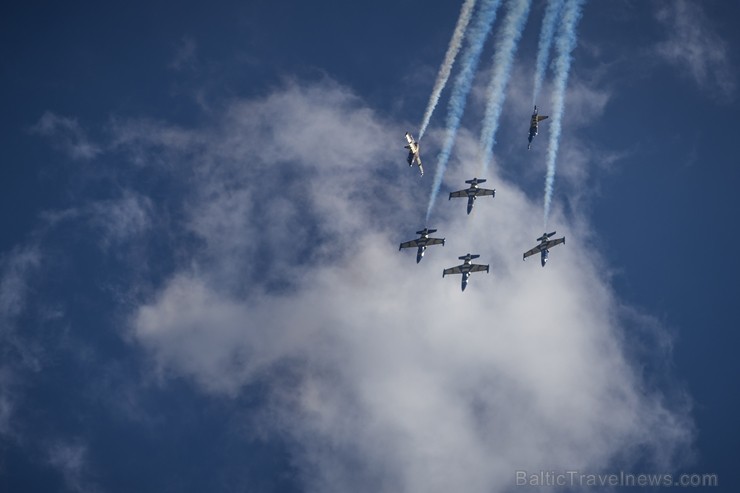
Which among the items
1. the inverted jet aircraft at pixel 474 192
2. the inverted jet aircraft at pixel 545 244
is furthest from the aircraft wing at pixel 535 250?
the inverted jet aircraft at pixel 474 192

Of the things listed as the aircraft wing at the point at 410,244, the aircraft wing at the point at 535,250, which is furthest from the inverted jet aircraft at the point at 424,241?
the aircraft wing at the point at 535,250

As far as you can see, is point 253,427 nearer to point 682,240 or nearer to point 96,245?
point 96,245

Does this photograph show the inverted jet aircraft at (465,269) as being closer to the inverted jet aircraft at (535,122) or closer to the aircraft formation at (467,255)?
the aircraft formation at (467,255)

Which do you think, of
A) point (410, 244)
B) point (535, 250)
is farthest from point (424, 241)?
point (535, 250)

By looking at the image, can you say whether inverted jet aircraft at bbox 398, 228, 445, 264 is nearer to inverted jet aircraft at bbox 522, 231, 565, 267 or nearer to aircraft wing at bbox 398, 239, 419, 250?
aircraft wing at bbox 398, 239, 419, 250

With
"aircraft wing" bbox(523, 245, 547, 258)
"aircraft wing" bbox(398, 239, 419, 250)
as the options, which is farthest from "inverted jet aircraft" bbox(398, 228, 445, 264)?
"aircraft wing" bbox(523, 245, 547, 258)

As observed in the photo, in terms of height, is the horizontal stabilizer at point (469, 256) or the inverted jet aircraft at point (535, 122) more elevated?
the inverted jet aircraft at point (535, 122)

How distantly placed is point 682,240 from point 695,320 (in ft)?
35.1

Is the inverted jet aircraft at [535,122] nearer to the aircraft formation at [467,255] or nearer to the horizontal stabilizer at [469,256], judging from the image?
the aircraft formation at [467,255]

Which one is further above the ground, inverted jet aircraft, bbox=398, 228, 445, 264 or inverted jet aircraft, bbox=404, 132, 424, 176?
inverted jet aircraft, bbox=404, 132, 424, 176

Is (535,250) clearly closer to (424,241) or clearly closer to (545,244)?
(545,244)

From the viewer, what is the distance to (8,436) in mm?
93875

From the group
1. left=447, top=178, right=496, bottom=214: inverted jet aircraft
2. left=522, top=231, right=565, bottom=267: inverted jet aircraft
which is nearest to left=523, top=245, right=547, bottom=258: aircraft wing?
left=522, top=231, right=565, bottom=267: inverted jet aircraft

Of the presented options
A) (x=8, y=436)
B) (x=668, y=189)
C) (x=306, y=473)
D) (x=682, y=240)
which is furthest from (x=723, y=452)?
(x=8, y=436)
